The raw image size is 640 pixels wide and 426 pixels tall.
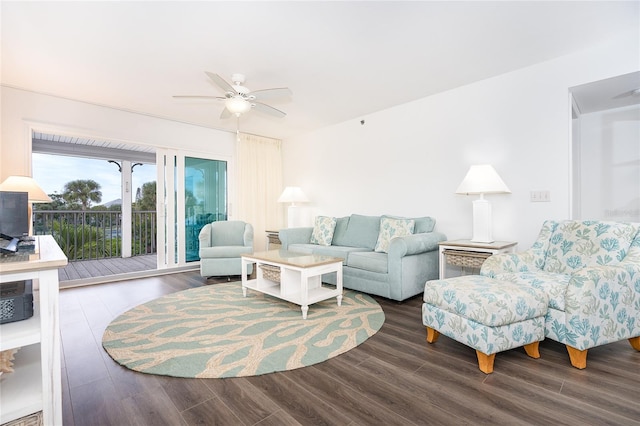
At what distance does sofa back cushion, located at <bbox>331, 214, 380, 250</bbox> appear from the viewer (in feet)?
13.5

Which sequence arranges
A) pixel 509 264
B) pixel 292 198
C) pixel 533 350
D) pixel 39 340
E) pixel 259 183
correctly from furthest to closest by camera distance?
pixel 259 183, pixel 292 198, pixel 509 264, pixel 533 350, pixel 39 340

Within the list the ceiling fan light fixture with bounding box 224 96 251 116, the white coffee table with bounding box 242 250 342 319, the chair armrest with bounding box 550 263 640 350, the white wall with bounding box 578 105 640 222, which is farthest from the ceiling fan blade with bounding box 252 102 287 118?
the white wall with bounding box 578 105 640 222

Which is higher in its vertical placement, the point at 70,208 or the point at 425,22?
the point at 425,22

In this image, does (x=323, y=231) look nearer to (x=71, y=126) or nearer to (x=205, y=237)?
(x=205, y=237)

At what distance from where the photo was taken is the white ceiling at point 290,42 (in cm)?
224

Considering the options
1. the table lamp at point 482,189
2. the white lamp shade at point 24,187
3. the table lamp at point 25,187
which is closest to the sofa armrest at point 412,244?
the table lamp at point 482,189

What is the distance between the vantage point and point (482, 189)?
3020mm

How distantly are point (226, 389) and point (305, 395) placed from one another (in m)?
0.45

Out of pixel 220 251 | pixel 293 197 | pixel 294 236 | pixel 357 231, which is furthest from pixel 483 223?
pixel 220 251

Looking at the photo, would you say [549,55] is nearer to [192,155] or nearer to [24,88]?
[192,155]

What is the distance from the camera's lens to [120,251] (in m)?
6.51

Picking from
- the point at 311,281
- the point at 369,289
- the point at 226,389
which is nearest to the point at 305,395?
the point at 226,389

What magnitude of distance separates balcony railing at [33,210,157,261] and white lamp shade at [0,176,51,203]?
293cm

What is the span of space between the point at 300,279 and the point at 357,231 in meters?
1.53
